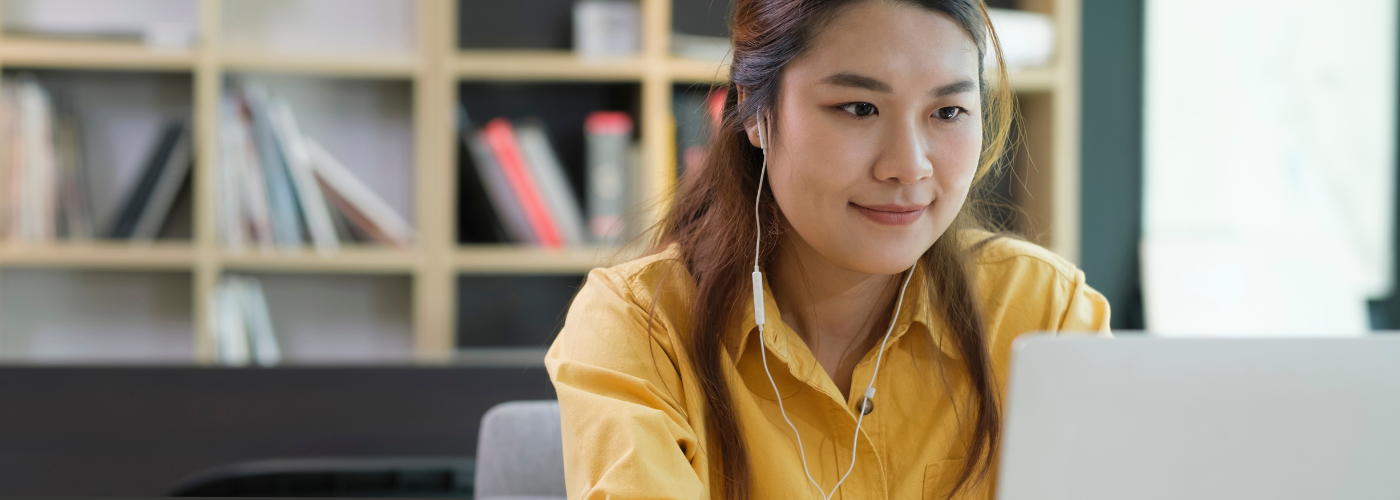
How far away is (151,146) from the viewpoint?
203 centimetres

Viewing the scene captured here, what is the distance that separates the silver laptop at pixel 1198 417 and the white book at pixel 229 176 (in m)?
1.84

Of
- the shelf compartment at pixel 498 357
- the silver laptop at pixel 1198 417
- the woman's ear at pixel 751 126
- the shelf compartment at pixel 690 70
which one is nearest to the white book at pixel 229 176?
the shelf compartment at pixel 498 357

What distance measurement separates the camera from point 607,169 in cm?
201

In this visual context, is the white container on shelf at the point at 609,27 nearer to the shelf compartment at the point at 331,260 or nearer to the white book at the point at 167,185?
the shelf compartment at the point at 331,260

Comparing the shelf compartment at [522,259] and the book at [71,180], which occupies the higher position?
the book at [71,180]

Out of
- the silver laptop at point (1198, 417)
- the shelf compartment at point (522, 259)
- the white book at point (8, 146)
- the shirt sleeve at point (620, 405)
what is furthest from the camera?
the shelf compartment at point (522, 259)

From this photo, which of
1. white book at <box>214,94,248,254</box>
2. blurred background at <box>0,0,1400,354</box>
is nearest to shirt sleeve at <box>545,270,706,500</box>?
blurred background at <box>0,0,1400,354</box>

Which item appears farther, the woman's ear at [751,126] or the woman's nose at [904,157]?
the woman's ear at [751,126]

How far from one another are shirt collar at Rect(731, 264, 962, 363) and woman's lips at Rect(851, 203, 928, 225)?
16 cm

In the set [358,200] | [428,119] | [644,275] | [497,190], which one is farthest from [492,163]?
[644,275]

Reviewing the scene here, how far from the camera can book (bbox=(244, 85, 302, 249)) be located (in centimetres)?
193

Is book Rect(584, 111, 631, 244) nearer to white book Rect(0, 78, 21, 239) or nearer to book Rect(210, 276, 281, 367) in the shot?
book Rect(210, 276, 281, 367)

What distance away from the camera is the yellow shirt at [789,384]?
0.89 metres

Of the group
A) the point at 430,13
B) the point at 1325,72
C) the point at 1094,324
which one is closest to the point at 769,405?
the point at 1094,324
